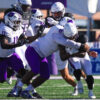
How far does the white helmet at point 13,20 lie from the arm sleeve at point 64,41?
2.82 feet

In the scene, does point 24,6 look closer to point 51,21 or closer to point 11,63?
point 51,21

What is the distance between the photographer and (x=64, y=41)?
874cm

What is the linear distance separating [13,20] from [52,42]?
85 cm

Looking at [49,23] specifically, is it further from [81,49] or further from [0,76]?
[81,49]

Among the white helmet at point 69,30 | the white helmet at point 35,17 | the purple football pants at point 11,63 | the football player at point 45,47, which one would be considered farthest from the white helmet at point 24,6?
the white helmet at point 69,30

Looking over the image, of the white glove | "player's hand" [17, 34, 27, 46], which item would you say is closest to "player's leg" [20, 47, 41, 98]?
"player's hand" [17, 34, 27, 46]

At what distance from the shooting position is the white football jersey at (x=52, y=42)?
876cm

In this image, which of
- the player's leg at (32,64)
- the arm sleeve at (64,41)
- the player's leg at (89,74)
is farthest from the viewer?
the player's leg at (89,74)

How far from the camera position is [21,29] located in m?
9.71

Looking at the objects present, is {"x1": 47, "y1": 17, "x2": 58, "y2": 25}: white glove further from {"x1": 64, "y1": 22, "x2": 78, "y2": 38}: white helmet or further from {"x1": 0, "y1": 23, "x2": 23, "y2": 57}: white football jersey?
{"x1": 64, "y1": 22, "x2": 78, "y2": 38}: white helmet

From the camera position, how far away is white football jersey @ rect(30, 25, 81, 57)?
345 inches

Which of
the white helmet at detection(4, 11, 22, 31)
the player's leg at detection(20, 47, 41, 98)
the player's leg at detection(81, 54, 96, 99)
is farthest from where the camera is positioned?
the white helmet at detection(4, 11, 22, 31)

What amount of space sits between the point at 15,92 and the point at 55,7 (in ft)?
5.51

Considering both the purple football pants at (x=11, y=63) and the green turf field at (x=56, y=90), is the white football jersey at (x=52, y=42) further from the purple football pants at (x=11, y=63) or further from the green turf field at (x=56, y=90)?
the green turf field at (x=56, y=90)
